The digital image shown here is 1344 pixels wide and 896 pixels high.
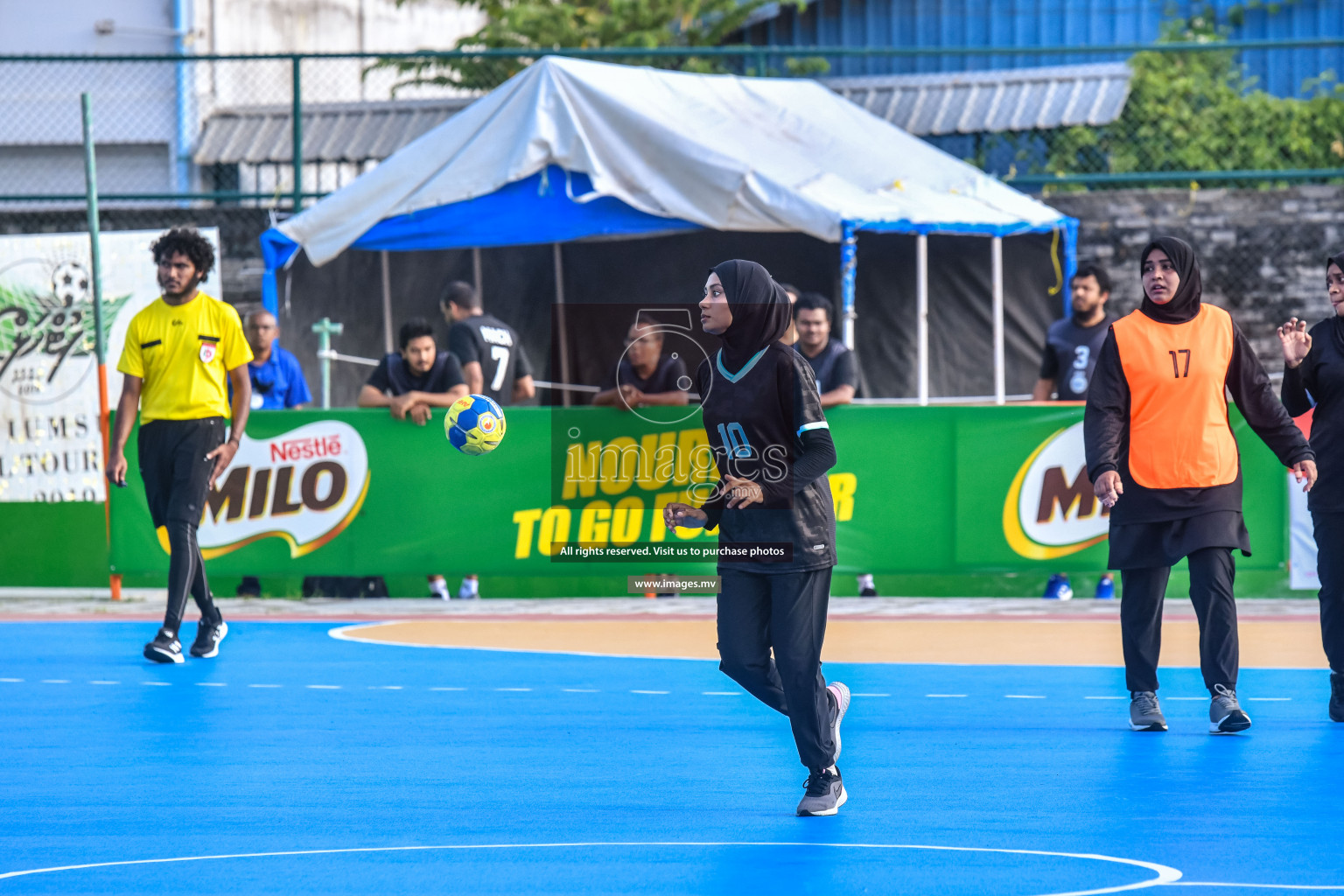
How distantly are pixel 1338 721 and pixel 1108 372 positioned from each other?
185 cm

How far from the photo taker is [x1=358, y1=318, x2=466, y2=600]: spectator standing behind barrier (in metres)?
12.2

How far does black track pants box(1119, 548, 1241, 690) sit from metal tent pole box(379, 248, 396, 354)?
11173 mm

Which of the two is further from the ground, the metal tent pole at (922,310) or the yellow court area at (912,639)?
the metal tent pole at (922,310)

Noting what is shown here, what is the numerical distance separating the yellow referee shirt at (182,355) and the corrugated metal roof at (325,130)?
32.4ft

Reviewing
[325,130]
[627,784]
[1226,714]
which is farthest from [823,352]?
[325,130]

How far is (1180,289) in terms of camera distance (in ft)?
23.8

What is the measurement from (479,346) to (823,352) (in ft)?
8.28

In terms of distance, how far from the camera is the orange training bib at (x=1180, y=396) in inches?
287

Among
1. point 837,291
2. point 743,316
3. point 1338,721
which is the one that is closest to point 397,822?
point 743,316

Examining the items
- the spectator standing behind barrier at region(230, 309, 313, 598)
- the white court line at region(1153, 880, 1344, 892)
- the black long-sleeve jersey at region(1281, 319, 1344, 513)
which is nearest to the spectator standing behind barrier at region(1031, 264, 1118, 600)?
the black long-sleeve jersey at region(1281, 319, 1344, 513)

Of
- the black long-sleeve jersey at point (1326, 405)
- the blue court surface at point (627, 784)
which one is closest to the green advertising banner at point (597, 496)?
the blue court surface at point (627, 784)

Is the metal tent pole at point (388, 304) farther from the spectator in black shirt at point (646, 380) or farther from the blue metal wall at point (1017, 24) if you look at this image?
the blue metal wall at point (1017, 24)

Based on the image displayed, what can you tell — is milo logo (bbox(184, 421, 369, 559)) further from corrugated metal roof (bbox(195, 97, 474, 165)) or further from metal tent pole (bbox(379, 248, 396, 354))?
corrugated metal roof (bbox(195, 97, 474, 165))

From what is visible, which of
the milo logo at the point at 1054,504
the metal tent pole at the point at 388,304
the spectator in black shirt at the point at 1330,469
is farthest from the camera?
the metal tent pole at the point at 388,304
